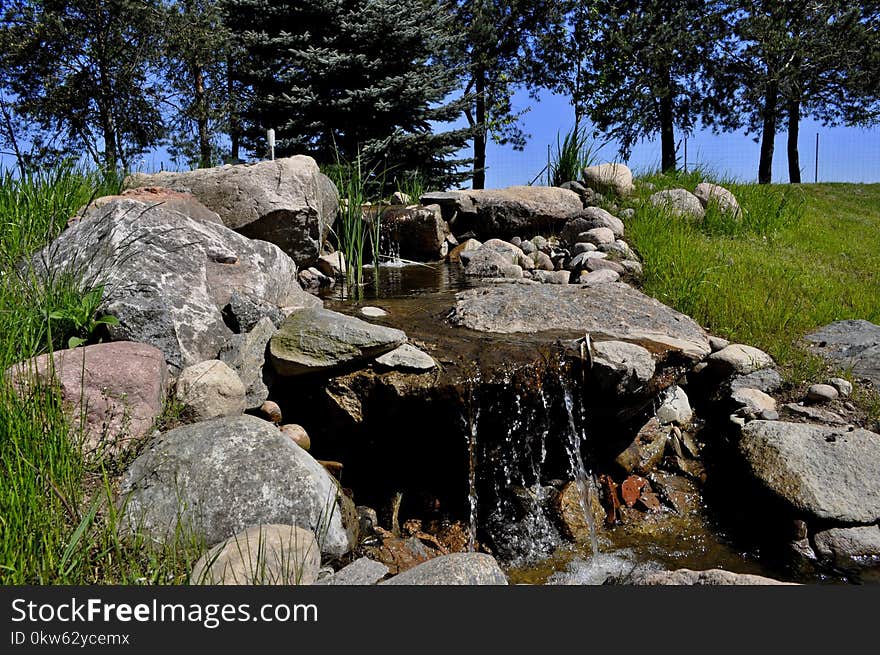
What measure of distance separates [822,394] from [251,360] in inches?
147

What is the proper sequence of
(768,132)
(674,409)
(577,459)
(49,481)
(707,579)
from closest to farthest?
(49,481) < (707,579) < (577,459) < (674,409) < (768,132)

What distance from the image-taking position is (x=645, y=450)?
397cm

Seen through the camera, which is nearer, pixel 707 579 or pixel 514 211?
pixel 707 579

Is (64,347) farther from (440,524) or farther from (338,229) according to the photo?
(338,229)

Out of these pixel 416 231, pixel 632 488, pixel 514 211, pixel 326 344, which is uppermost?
pixel 514 211

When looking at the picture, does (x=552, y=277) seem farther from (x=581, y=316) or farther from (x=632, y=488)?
(x=632, y=488)

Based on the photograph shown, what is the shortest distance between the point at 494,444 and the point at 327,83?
956cm

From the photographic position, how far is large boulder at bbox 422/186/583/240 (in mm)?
7516

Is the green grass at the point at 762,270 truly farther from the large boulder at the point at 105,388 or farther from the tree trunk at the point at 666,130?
the tree trunk at the point at 666,130

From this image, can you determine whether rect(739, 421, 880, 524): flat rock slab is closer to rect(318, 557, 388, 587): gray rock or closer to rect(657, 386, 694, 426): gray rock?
rect(657, 386, 694, 426): gray rock

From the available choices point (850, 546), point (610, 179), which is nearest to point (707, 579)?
point (850, 546)

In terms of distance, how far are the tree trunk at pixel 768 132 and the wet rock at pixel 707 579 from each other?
1775 centimetres

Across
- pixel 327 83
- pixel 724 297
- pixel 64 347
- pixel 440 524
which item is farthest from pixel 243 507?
pixel 327 83

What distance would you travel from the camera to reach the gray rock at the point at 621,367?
345 centimetres
